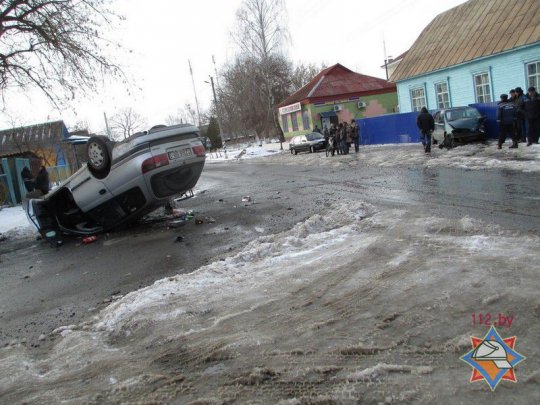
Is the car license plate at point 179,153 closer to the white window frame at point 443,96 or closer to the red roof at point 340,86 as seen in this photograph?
the white window frame at point 443,96

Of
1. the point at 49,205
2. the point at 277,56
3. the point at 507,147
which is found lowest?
the point at 507,147

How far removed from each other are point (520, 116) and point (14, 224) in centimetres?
1514

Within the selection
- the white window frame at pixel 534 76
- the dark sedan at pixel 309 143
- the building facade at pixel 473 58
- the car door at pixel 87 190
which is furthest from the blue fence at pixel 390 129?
the car door at pixel 87 190

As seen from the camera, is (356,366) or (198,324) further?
(198,324)

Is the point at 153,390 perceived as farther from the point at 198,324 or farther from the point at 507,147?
the point at 507,147

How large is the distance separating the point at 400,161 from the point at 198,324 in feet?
44.4

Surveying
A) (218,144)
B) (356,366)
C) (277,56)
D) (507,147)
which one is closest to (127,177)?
(356,366)

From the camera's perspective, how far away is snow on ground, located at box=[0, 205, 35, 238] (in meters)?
12.1

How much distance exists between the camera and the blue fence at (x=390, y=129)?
24281 millimetres

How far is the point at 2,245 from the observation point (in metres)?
10.8

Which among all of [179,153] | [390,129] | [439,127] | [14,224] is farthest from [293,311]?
[390,129]

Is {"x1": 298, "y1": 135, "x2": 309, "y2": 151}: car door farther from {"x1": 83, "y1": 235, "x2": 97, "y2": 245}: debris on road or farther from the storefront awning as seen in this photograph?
{"x1": 83, "y1": 235, "x2": 97, "y2": 245}: debris on road

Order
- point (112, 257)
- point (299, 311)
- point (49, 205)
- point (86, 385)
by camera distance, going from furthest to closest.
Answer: point (49, 205) → point (112, 257) → point (299, 311) → point (86, 385)

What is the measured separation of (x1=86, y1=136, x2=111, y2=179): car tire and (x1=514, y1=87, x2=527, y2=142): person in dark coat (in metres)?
11.8
